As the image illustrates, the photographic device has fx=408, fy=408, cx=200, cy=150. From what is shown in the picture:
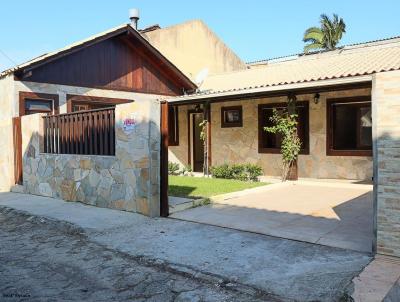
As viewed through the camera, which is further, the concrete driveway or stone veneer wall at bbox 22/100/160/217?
stone veneer wall at bbox 22/100/160/217

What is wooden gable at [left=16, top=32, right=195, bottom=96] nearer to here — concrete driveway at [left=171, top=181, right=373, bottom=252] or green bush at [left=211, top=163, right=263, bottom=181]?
green bush at [left=211, top=163, right=263, bottom=181]

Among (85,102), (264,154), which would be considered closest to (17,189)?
(85,102)

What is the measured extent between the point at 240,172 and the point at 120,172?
622cm

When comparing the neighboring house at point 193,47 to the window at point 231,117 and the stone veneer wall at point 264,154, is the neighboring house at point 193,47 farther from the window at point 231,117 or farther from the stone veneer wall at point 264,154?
the window at point 231,117

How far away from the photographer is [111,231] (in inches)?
254

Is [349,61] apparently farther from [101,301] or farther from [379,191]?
[101,301]

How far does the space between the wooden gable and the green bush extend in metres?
4.36

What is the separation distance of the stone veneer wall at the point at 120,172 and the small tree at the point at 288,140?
19.9ft

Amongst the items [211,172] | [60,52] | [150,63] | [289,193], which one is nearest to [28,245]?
[289,193]

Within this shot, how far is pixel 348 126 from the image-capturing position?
12.5 meters

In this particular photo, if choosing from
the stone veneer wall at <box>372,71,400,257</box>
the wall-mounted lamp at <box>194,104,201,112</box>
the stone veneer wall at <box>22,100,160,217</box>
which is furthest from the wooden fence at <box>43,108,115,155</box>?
the wall-mounted lamp at <box>194,104,201,112</box>

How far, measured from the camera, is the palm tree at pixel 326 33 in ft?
120

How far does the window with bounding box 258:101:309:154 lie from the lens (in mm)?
13039

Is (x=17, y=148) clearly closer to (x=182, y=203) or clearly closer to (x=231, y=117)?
(x=182, y=203)
